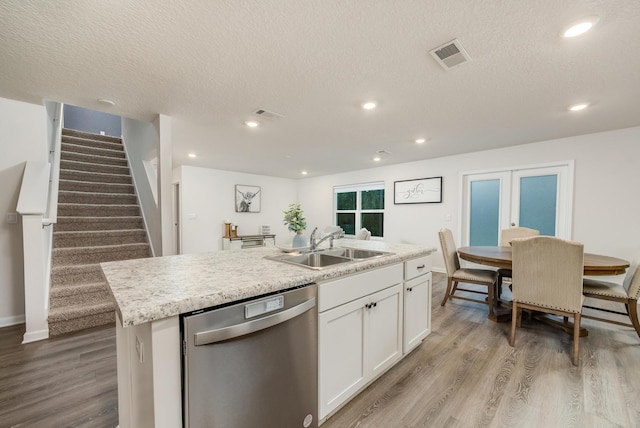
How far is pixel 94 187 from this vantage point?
4074 millimetres

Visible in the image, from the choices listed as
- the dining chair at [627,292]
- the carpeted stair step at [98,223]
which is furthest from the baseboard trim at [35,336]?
the dining chair at [627,292]

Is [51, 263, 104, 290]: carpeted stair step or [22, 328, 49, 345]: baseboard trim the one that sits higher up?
[51, 263, 104, 290]: carpeted stair step

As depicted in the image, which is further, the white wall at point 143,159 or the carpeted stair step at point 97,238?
the white wall at point 143,159

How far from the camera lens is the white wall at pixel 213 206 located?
5.63m

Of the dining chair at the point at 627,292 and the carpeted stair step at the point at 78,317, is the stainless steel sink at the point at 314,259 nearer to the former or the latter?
the carpeted stair step at the point at 78,317

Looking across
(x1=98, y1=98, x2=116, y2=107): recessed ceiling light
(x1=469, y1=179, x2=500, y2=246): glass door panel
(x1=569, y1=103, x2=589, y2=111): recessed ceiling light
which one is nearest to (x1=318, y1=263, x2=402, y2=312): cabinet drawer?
(x1=569, y1=103, x2=589, y2=111): recessed ceiling light

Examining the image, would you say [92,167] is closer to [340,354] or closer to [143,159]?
[143,159]

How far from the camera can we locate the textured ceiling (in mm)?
1354

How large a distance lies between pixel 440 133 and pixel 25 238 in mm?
4669

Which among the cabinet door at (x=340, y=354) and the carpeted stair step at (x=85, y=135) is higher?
the carpeted stair step at (x=85, y=135)

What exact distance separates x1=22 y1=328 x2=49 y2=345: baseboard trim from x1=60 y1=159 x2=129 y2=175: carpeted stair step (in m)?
2.93

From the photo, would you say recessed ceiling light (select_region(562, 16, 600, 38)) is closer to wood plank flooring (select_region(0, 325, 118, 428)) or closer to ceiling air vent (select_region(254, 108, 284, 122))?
ceiling air vent (select_region(254, 108, 284, 122))

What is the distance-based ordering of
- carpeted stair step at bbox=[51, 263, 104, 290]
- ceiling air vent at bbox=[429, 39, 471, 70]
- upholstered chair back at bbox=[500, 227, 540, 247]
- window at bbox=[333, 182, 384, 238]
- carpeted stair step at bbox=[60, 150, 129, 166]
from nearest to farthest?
ceiling air vent at bbox=[429, 39, 471, 70], carpeted stair step at bbox=[51, 263, 104, 290], upholstered chair back at bbox=[500, 227, 540, 247], carpeted stair step at bbox=[60, 150, 129, 166], window at bbox=[333, 182, 384, 238]

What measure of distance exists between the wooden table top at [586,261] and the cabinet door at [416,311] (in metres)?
0.86
